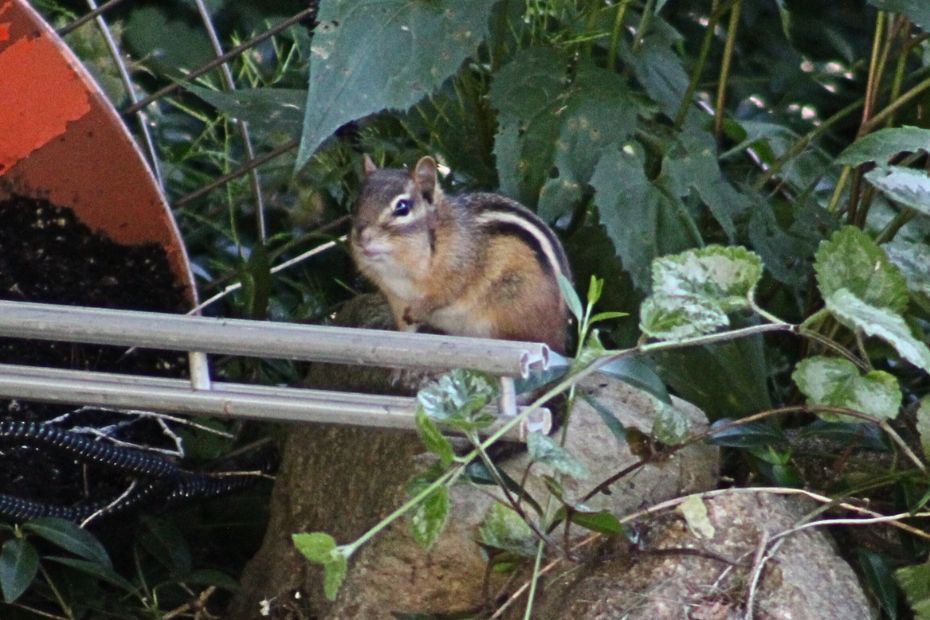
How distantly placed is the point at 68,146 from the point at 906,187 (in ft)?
4.42

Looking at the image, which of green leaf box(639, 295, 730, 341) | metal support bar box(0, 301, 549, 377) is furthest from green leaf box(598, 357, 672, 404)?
metal support bar box(0, 301, 549, 377)

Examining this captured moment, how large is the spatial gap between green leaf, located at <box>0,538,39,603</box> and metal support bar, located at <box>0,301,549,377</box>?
841mm

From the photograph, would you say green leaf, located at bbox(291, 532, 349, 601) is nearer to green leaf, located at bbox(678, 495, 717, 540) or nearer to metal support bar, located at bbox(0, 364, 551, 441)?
metal support bar, located at bbox(0, 364, 551, 441)

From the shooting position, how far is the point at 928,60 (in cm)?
258

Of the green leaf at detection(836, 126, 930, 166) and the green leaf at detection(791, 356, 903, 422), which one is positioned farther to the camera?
the green leaf at detection(836, 126, 930, 166)

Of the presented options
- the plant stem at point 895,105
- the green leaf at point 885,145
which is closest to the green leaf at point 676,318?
the green leaf at point 885,145

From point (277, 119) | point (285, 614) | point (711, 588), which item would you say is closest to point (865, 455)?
point (711, 588)

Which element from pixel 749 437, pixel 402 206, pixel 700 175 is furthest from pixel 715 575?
pixel 402 206

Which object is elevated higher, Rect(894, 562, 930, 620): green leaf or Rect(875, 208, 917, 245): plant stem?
Rect(875, 208, 917, 245): plant stem

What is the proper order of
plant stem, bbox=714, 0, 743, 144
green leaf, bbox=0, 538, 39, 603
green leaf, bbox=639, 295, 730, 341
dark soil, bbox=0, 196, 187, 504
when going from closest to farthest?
green leaf, bbox=639, 295, 730, 341 → green leaf, bbox=0, 538, 39, 603 → dark soil, bbox=0, 196, 187, 504 → plant stem, bbox=714, 0, 743, 144

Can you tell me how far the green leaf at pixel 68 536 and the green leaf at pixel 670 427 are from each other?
3.08ft

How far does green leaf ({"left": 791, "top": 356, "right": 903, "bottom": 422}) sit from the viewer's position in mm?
1798

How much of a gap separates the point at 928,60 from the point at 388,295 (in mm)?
1071

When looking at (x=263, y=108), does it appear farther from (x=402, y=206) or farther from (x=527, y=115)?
(x=527, y=115)
